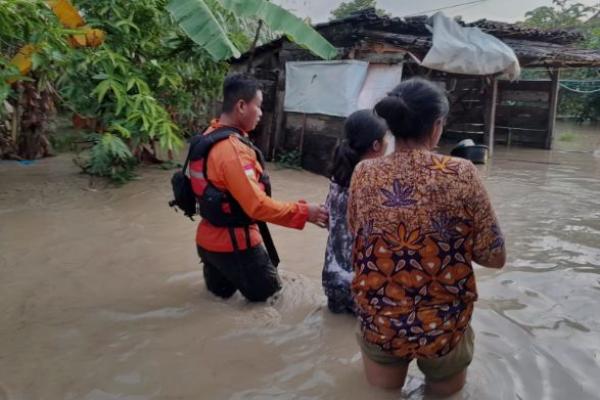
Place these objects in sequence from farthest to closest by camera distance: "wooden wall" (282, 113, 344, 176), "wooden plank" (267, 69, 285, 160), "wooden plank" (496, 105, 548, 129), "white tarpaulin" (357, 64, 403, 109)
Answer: "wooden plank" (496, 105, 548, 129) < "wooden plank" (267, 69, 285, 160) < "wooden wall" (282, 113, 344, 176) < "white tarpaulin" (357, 64, 403, 109)

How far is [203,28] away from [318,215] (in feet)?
9.34

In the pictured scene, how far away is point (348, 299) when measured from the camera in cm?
325

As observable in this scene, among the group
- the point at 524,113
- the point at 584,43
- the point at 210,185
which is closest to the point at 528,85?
the point at 524,113

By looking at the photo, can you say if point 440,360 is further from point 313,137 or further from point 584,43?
point 584,43

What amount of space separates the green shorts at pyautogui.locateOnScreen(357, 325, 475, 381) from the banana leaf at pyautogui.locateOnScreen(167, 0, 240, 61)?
3385 mm

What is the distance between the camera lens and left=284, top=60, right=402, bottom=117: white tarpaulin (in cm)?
793

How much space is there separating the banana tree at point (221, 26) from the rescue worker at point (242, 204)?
1.79 metres

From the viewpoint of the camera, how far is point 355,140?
9.36 feet

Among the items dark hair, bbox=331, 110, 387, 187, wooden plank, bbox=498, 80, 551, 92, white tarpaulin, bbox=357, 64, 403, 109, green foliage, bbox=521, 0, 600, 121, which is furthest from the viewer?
green foliage, bbox=521, 0, 600, 121

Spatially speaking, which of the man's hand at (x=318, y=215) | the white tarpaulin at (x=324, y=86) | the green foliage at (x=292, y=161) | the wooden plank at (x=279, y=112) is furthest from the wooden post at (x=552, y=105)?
the man's hand at (x=318, y=215)

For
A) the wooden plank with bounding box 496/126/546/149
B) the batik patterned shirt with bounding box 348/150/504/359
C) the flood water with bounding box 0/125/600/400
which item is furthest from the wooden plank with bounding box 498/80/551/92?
the batik patterned shirt with bounding box 348/150/504/359

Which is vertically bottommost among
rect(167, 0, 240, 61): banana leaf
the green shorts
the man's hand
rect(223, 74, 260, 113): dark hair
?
the green shorts

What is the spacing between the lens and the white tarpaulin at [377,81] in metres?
7.97

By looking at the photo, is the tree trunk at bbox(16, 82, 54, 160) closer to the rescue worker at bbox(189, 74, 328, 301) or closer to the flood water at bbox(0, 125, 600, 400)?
the flood water at bbox(0, 125, 600, 400)
